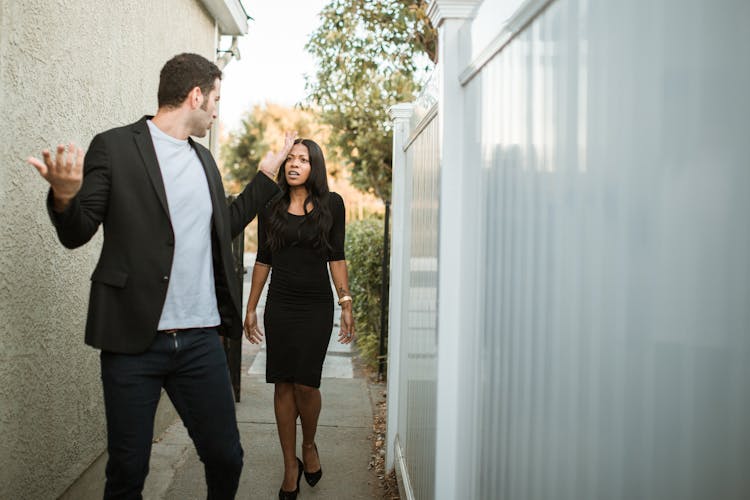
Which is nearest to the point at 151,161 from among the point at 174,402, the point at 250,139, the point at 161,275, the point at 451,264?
the point at 161,275

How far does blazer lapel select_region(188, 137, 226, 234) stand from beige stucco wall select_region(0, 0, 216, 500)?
2.34 feet

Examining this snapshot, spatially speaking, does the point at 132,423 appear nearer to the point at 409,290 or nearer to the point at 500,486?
the point at 500,486

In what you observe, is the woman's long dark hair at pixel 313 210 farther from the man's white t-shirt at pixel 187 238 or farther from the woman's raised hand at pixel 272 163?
the man's white t-shirt at pixel 187 238

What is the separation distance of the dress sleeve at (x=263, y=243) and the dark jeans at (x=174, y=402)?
4.19ft

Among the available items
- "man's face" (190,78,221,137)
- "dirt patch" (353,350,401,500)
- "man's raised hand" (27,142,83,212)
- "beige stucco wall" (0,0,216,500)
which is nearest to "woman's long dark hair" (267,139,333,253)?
"beige stucco wall" (0,0,216,500)

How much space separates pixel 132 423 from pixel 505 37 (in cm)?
176

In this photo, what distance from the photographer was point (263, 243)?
3822 millimetres

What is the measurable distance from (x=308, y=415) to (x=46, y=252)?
170 centimetres

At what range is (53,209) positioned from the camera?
2.04 meters

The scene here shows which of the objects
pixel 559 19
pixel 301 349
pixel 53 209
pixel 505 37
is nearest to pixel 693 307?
pixel 559 19

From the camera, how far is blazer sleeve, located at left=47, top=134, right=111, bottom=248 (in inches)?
80.7

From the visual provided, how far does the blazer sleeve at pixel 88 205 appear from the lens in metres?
2.05

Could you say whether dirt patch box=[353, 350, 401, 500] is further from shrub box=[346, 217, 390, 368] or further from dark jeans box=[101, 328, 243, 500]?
dark jeans box=[101, 328, 243, 500]

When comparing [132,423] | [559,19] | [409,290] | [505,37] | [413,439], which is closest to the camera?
[559,19]
